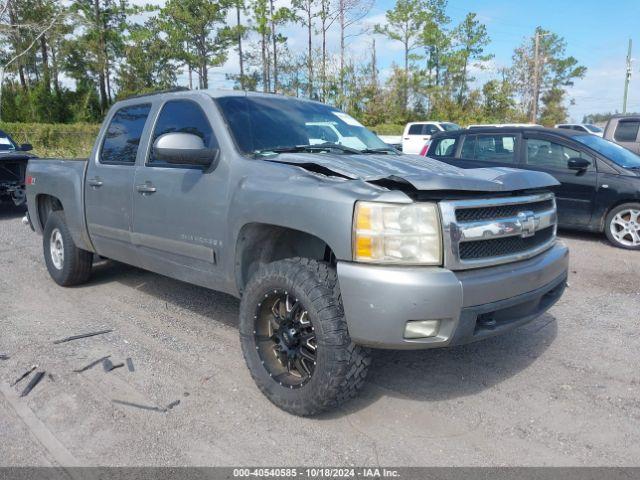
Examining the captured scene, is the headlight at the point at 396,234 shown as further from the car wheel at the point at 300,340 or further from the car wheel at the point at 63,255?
the car wheel at the point at 63,255

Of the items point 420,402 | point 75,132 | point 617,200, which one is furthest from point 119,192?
point 75,132

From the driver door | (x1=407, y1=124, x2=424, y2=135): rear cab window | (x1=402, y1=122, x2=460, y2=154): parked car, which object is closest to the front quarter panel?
the driver door

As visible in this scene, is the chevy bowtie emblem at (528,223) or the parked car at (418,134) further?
the parked car at (418,134)

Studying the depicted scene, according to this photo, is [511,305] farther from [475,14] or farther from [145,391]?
[475,14]

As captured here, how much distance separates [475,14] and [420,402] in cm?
4425

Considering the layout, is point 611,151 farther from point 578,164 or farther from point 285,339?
point 285,339

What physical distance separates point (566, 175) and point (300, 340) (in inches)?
244

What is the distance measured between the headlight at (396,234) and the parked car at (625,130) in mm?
9879

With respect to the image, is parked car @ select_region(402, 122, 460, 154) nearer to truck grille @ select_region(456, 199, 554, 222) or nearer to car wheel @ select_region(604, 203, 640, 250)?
car wheel @ select_region(604, 203, 640, 250)

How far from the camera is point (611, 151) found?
7.98 metres

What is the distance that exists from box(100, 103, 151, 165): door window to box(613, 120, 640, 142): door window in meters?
10.1

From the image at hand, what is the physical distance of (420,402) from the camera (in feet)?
10.7

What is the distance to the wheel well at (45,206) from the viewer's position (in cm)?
584

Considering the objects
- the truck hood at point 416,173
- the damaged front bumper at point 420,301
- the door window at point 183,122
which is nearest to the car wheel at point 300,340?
the damaged front bumper at point 420,301
